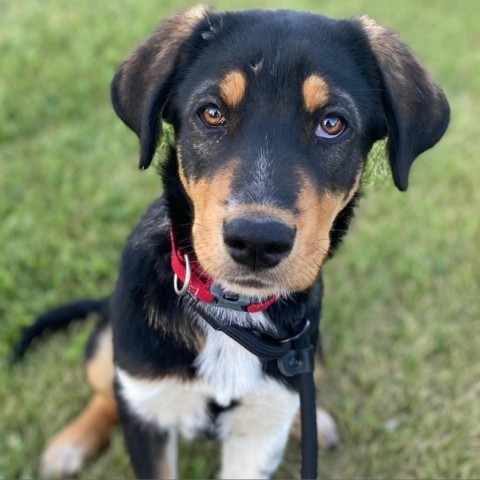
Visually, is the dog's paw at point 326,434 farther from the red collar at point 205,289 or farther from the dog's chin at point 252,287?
the dog's chin at point 252,287

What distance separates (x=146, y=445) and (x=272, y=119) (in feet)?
5.01

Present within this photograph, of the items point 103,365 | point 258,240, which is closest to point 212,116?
→ point 258,240

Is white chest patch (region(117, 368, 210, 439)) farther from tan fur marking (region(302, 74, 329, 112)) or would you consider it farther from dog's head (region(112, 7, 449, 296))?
tan fur marking (region(302, 74, 329, 112))

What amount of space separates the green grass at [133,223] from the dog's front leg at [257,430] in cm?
38

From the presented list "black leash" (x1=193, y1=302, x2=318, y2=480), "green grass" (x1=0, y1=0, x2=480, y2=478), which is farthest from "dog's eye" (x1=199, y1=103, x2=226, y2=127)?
"green grass" (x1=0, y1=0, x2=480, y2=478)

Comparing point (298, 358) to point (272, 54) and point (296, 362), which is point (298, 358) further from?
point (272, 54)

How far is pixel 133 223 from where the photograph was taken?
465 centimetres

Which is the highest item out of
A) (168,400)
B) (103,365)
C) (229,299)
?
(229,299)

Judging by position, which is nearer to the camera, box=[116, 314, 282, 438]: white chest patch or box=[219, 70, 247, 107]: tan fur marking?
box=[219, 70, 247, 107]: tan fur marking

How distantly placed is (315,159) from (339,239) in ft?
1.50

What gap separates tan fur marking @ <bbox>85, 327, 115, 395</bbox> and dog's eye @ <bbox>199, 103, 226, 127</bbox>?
138 cm

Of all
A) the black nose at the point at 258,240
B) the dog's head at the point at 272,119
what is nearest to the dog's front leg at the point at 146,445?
the dog's head at the point at 272,119

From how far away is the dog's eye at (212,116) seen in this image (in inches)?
92.7

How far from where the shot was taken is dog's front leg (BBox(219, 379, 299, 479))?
2771 mm
